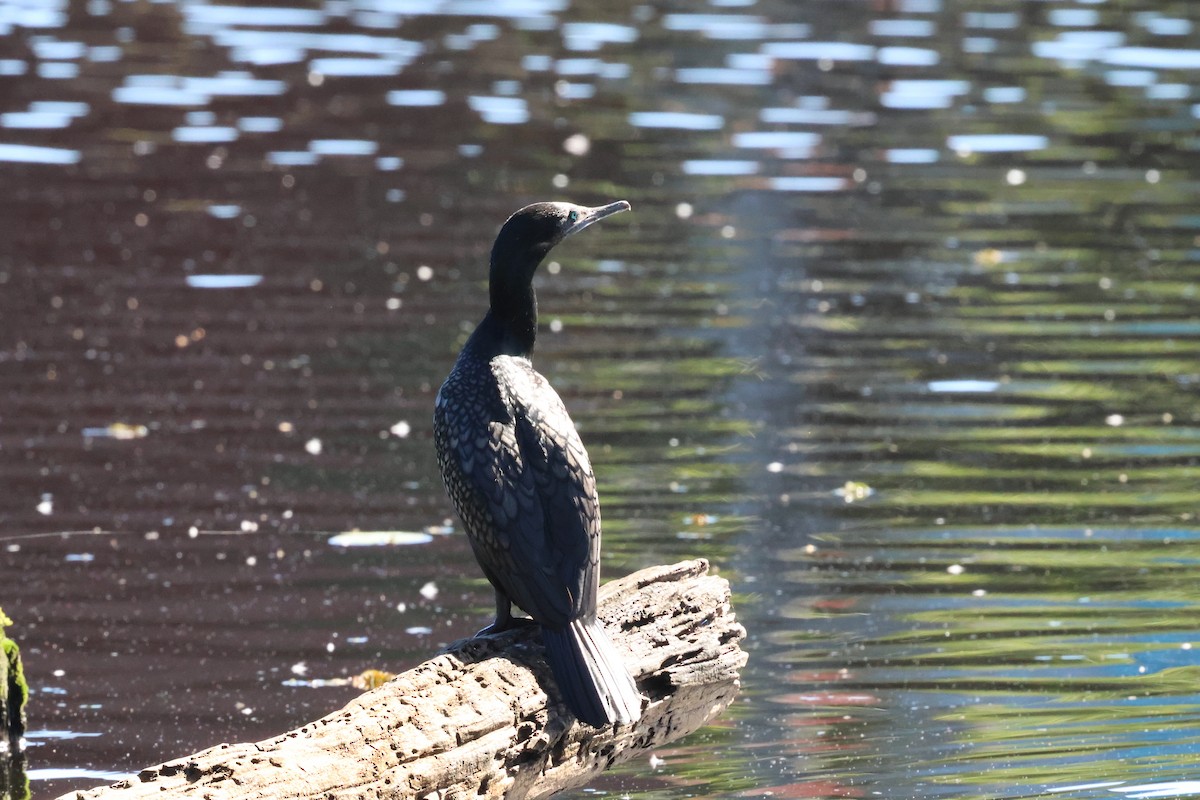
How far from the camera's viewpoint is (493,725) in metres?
4.12

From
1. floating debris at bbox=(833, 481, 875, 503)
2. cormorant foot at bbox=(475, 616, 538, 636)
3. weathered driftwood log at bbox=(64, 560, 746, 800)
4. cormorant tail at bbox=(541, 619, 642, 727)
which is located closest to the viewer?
weathered driftwood log at bbox=(64, 560, 746, 800)

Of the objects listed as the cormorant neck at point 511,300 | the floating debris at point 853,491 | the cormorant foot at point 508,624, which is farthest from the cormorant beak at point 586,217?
the floating debris at point 853,491

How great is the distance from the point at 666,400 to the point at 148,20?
11.2 metres

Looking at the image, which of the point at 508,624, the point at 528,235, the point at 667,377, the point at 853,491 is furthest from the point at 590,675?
the point at 667,377

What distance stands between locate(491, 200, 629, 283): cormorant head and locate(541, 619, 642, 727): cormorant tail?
1099 millimetres

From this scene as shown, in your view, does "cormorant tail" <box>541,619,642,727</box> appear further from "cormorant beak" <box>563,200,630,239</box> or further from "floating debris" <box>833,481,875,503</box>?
"floating debris" <box>833,481,875,503</box>

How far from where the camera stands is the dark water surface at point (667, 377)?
20.4ft

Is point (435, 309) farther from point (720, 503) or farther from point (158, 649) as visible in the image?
point (158, 649)

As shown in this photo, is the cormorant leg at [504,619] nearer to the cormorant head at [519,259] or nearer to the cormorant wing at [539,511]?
the cormorant wing at [539,511]

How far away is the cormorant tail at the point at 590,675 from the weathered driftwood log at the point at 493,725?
0.17ft

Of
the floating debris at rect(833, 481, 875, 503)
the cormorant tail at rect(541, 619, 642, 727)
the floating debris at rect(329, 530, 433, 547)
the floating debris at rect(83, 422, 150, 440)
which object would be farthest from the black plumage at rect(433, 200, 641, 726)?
the floating debris at rect(83, 422, 150, 440)

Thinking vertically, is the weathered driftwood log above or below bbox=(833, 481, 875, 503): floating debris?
above

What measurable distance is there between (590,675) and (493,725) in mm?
294

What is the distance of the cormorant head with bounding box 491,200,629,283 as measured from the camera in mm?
5070
